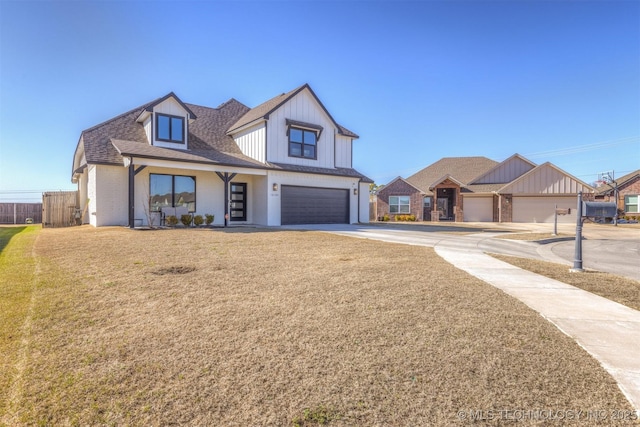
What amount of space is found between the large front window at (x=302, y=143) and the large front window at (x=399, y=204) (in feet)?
43.9

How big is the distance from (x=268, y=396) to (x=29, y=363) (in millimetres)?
1948

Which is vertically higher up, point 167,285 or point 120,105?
point 120,105

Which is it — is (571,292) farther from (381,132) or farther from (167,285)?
(381,132)

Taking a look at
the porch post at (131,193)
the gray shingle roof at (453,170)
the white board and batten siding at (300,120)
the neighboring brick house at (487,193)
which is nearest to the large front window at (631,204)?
the neighboring brick house at (487,193)

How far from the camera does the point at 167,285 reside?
4703 mm

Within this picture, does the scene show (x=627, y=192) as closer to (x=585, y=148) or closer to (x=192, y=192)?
(x=585, y=148)

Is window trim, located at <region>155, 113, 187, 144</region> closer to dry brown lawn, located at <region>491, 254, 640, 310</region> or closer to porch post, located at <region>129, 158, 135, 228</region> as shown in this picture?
porch post, located at <region>129, 158, 135, 228</region>

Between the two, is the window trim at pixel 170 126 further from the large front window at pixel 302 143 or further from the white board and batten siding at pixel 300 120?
the large front window at pixel 302 143

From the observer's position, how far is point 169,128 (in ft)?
52.1

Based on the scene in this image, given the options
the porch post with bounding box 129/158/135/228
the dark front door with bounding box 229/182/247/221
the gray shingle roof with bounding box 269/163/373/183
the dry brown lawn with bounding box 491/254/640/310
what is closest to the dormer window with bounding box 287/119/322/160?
the gray shingle roof with bounding box 269/163/373/183

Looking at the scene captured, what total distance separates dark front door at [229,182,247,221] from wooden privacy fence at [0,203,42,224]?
1749cm

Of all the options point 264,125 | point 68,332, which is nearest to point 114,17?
point 264,125

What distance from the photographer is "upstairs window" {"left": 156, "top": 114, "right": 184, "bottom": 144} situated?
51.3ft

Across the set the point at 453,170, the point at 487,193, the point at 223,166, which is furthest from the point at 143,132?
the point at 453,170
